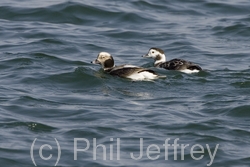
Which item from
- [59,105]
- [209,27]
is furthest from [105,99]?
[209,27]

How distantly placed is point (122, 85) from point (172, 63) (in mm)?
1446

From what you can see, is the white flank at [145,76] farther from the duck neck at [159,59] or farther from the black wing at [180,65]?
the duck neck at [159,59]

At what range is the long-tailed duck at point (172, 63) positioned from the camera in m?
16.3

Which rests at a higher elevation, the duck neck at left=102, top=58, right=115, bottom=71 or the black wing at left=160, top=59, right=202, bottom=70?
the black wing at left=160, top=59, right=202, bottom=70

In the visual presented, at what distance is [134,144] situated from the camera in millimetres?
12086

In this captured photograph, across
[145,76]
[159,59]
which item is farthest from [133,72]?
[159,59]

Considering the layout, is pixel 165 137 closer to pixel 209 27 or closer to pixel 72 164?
pixel 72 164

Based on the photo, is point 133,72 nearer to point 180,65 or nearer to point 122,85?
point 122,85

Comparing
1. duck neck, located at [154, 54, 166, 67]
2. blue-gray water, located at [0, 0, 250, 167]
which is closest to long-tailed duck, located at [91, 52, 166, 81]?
blue-gray water, located at [0, 0, 250, 167]

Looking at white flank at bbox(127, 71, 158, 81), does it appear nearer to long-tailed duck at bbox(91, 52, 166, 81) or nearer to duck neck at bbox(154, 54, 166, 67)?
long-tailed duck at bbox(91, 52, 166, 81)

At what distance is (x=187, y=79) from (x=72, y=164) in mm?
5058

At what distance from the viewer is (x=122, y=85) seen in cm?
1564

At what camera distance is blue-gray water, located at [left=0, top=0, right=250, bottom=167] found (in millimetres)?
11969

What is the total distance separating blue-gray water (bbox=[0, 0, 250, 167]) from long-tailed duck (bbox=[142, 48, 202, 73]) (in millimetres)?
155
